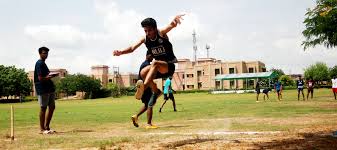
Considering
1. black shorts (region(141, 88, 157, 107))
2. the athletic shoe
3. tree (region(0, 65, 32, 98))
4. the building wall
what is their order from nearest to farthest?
the athletic shoe < black shorts (region(141, 88, 157, 107)) < tree (region(0, 65, 32, 98)) < the building wall

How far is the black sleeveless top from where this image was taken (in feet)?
28.9

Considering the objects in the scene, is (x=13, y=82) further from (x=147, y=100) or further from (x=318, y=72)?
(x=318, y=72)

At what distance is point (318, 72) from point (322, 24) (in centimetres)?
11749

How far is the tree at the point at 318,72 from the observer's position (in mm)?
146250

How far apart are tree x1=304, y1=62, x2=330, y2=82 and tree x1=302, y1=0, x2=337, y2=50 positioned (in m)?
106

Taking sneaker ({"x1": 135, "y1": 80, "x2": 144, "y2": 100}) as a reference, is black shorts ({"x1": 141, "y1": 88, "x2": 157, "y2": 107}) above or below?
below

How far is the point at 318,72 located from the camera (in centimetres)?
14788

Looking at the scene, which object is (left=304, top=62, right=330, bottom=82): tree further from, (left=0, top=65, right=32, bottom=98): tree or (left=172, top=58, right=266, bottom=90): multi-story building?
(left=0, top=65, right=32, bottom=98): tree

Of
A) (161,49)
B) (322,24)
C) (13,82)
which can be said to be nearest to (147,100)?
(161,49)

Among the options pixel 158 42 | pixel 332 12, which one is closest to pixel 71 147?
pixel 158 42

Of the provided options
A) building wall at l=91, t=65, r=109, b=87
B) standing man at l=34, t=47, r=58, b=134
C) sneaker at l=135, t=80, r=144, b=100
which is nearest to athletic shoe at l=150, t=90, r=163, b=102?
sneaker at l=135, t=80, r=144, b=100

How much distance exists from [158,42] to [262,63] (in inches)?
4418

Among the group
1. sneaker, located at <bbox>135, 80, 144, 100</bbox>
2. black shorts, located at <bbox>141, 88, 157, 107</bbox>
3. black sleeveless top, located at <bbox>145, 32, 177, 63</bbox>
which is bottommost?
black shorts, located at <bbox>141, 88, 157, 107</bbox>

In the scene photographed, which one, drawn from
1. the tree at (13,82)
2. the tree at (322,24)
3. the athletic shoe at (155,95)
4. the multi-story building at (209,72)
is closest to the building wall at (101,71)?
the multi-story building at (209,72)
